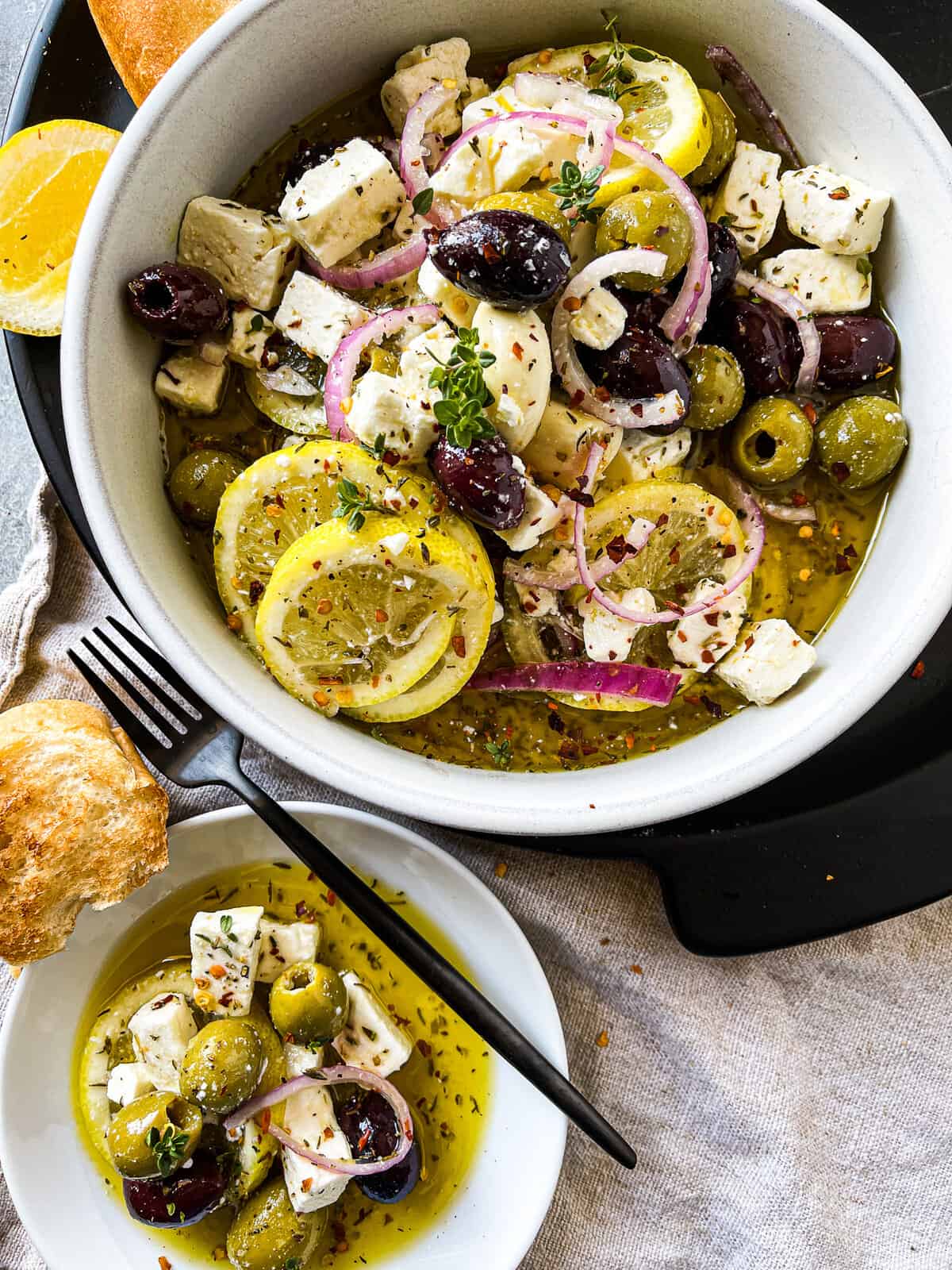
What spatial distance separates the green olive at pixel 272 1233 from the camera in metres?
2.51

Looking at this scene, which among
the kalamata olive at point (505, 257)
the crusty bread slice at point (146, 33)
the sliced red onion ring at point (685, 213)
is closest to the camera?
the kalamata olive at point (505, 257)

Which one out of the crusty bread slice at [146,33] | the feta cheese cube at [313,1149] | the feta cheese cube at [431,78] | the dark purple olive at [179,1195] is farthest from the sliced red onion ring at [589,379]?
the dark purple olive at [179,1195]

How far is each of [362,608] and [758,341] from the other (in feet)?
3.34

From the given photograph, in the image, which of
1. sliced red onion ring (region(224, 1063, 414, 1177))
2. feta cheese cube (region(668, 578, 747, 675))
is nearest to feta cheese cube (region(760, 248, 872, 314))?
feta cheese cube (region(668, 578, 747, 675))

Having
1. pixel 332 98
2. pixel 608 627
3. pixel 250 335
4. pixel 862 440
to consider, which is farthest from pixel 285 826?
pixel 332 98

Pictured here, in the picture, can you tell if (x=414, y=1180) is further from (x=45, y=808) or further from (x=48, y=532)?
(x=48, y=532)

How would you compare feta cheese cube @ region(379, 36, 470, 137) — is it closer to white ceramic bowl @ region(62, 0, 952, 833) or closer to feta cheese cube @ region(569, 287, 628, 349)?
white ceramic bowl @ region(62, 0, 952, 833)

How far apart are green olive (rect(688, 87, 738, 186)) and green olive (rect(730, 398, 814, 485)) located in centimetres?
51

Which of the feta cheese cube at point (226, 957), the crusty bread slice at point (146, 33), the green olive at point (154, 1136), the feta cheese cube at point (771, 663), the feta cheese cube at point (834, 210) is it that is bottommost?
the green olive at point (154, 1136)

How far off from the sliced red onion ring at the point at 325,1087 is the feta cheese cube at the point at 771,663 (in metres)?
1.30

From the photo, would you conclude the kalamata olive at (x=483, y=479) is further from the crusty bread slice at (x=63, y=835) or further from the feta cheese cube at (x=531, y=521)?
the crusty bread slice at (x=63, y=835)

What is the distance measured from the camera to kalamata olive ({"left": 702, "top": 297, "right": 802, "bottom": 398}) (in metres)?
2.30

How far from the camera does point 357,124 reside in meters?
2.44

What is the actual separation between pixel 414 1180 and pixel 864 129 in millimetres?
2593
